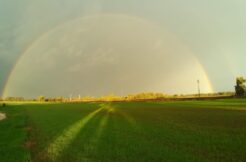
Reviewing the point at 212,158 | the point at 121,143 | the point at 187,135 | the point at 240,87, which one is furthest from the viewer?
the point at 240,87

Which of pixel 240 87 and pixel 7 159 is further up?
pixel 240 87

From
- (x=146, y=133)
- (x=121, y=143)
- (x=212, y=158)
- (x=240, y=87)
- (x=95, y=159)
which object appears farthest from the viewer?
(x=240, y=87)

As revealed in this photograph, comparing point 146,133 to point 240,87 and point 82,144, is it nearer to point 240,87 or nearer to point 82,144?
point 82,144

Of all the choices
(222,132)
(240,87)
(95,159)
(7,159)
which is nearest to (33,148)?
(7,159)

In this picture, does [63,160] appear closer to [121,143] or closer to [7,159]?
[7,159]

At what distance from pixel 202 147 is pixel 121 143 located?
4440 millimetres

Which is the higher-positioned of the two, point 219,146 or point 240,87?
point 240,87

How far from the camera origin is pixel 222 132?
1734cm

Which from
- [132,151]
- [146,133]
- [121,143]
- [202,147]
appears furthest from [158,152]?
[146,133]

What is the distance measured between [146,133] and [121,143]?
11.8ft

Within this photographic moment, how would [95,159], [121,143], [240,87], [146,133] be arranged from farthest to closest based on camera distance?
[240,87] < [146,133] < [121,143] < [95,159]

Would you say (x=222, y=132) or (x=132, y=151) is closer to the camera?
(x=132, y=151)

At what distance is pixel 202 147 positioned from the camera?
42.9 ft

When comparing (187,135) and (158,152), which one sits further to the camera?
(187,135)
